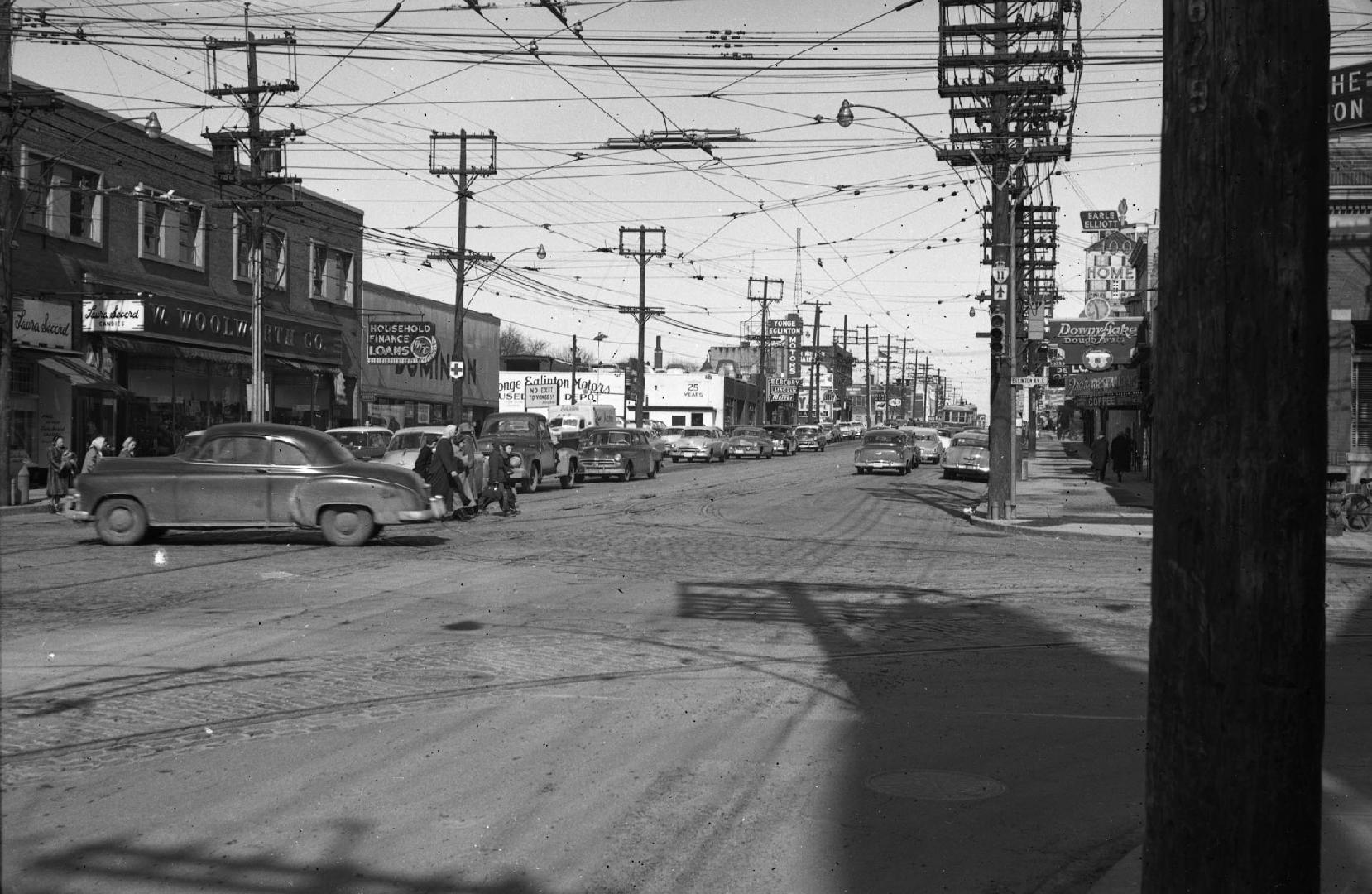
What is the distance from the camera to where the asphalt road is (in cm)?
501

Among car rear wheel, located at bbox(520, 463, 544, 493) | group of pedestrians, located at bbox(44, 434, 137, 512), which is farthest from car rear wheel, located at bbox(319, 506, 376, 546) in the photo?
car rear wheel, located at bbox(520, 463, 544, 493)

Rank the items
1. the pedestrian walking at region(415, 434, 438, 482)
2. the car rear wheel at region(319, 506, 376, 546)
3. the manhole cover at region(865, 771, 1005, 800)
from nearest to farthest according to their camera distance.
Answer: the manhole cover at region(865, 771, 1005, 800) < the car rear wheel at region(319, 506, 376, 546) < the pedestrian walking at region(415, 434, 438, 482)

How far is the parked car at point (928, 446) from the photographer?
6097 cm

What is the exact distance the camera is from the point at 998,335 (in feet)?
83.9

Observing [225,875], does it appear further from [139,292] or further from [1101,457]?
[1101,457]

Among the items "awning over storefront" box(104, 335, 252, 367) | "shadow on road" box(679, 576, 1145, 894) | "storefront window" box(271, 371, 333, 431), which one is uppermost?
"awning over storefront" box(104, 335, 252, 367)

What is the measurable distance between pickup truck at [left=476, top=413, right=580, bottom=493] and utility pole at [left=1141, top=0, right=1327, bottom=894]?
93.2 feet

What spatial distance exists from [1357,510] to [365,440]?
2107 centimetres

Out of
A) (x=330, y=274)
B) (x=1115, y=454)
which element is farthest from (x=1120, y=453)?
(x=330, y=274)

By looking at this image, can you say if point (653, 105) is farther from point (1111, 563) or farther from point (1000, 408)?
point (1111, 563)

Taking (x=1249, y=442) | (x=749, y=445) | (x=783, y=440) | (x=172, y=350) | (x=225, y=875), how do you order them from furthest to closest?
1. (x=783, y=440)
2. (x=749, y=445)
3. (x=172, y=350)
4. (x=225, y=875)
5. (x=1249, y=442)

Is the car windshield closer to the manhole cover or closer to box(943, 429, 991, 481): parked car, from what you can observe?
box(943, 429, 991, 481): parked car

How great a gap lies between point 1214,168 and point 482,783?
433cm

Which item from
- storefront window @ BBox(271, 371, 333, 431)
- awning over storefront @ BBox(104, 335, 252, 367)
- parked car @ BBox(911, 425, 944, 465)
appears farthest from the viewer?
parked car @ BBox(911, 425, 944, 465)
